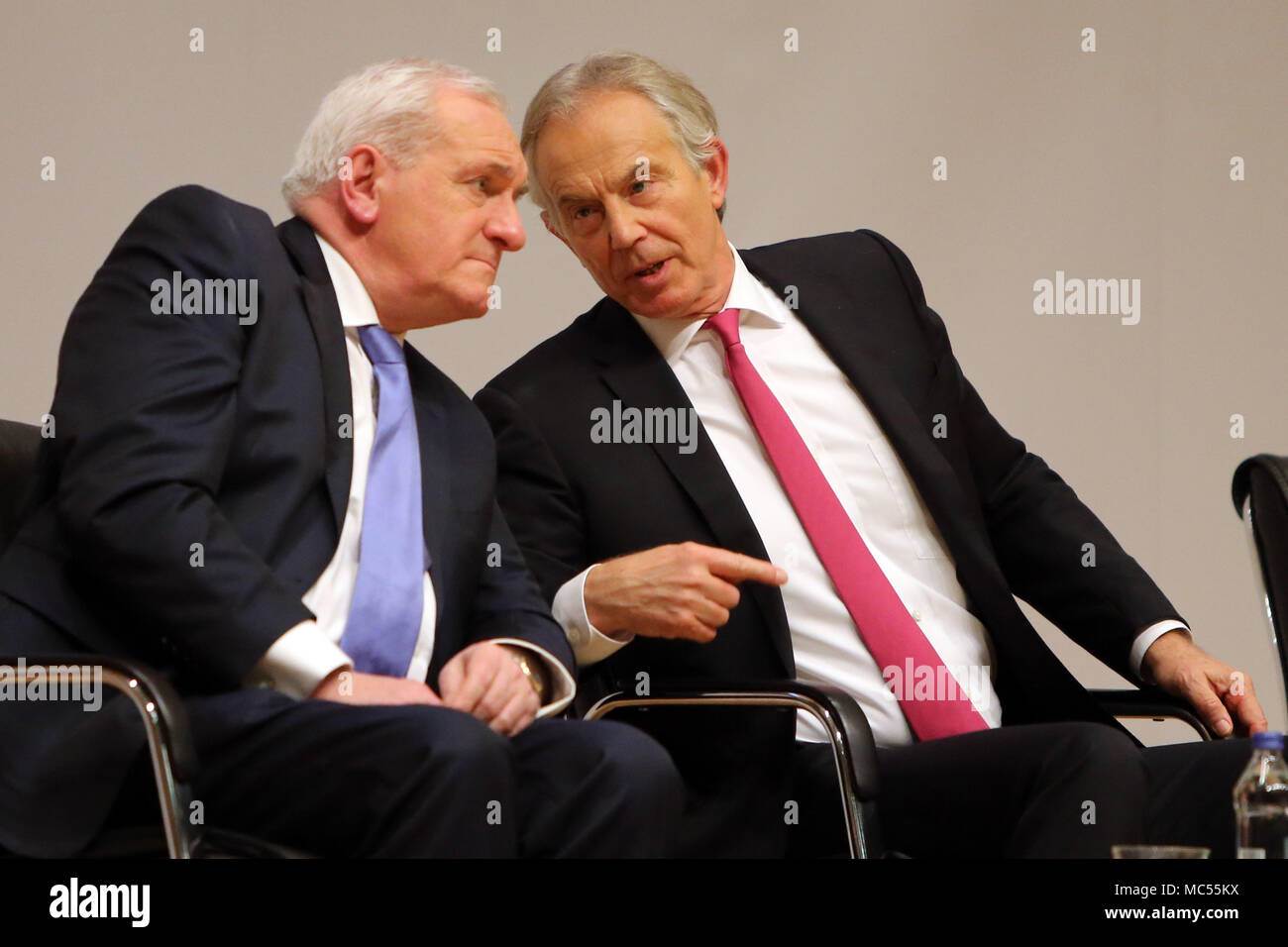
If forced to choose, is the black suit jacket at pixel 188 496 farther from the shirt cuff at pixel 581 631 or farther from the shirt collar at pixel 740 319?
the shirt collar at pixel 740 319

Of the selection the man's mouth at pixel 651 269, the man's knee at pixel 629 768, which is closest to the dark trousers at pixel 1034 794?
the man's knee at pixel 629 768

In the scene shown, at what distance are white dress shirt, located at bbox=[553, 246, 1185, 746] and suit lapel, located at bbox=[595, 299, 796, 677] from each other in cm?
5

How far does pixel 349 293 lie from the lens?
7.68ft

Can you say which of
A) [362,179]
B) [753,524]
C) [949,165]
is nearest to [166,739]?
[362,179]

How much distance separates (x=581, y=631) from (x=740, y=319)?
0.72 m

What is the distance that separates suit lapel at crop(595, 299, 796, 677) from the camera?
2553 millimetres

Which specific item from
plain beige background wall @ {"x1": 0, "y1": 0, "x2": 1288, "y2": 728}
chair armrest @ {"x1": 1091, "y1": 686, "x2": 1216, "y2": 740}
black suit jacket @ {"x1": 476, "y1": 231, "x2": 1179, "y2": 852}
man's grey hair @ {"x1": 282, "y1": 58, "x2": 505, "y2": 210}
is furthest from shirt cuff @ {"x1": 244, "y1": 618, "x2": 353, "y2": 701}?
plain beige background wall @ {"x1": 0, "y1": 0, "x2": 1288, "y2": 728}

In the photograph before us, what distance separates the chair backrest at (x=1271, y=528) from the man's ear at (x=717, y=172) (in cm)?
113

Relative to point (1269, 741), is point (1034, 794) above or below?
below

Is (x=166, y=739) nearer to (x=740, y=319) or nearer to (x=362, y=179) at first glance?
(x=362, y=179)

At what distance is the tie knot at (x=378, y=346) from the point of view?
2.35 metres
